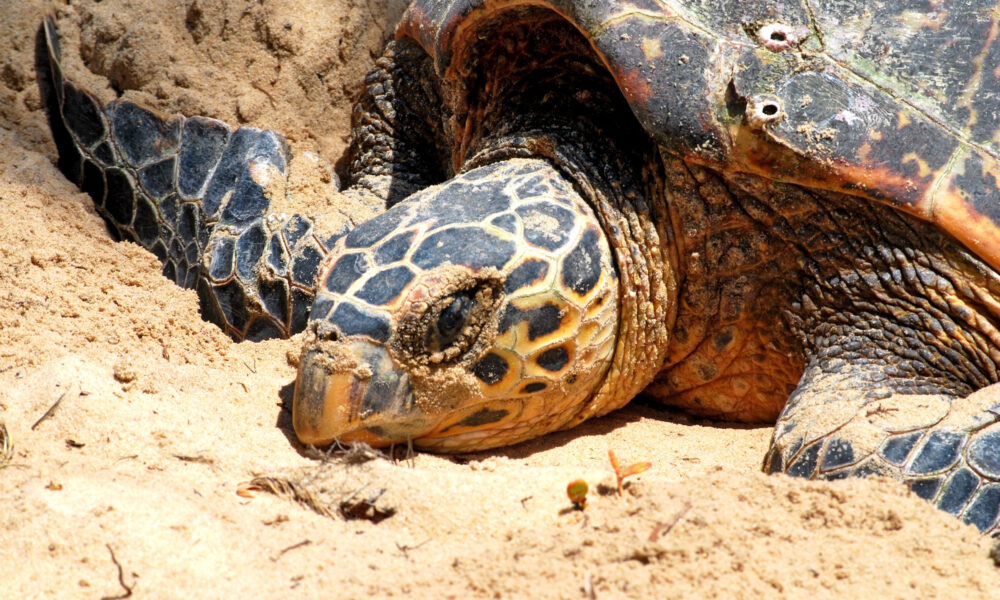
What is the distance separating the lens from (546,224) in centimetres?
254

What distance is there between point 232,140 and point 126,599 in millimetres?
2494

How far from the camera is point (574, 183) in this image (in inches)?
111

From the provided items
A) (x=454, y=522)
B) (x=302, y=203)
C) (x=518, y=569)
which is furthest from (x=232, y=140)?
(x=518, y=569)

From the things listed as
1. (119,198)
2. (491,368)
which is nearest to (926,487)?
(491,368)

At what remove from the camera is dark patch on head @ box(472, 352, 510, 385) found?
2424 millimetres

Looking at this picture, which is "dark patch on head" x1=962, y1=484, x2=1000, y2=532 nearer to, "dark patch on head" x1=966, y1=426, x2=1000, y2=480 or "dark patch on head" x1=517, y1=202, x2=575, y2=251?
"dark patch on head" x1=966, y1=426, x2=1000, y2=480

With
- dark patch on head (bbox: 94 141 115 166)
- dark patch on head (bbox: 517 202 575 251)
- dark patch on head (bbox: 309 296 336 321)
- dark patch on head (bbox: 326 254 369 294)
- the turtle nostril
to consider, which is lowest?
dark patch on head (bbox: 94 141 115 166)

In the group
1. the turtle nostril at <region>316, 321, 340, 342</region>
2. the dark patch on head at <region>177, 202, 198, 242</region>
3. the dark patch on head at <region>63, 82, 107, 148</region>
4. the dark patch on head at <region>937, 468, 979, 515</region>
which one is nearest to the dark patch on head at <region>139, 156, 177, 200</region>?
the dark patch on head at <region>177, 202, 198, 242</region>

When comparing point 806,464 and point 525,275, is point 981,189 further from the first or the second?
point 525,275

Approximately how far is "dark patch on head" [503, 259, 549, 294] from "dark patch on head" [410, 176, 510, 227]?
0.21 meters

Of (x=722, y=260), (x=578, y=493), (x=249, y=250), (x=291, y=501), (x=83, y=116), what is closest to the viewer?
(x=578, y=493)

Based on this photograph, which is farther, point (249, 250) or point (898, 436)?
point (249, 250)

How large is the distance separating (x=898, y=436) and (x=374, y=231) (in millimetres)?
1584

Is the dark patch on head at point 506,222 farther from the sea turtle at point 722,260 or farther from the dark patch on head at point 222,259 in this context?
the dark patch on head at point 222,259
